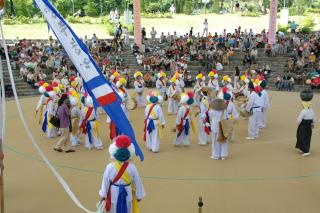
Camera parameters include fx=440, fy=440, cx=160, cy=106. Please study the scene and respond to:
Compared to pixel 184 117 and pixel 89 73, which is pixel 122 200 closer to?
pixel 89 73

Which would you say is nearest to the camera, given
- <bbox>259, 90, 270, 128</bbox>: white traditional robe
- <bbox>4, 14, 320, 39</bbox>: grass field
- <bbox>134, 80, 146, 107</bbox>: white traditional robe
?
<bbox>259, 90, 270, 128</bbox>: white traditional robe

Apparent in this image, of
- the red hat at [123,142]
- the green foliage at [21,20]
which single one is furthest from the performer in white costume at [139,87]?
the green foliage at [21,20]

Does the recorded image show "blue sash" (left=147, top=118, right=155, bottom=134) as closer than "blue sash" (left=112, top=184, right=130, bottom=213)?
No

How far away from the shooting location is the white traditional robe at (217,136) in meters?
11.0

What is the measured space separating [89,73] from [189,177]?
4.10 m

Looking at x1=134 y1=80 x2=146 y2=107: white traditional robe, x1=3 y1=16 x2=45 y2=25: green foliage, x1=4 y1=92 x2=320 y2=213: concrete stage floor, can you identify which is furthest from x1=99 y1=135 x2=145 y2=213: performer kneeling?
x1=3 y1=16 x2=45 y2=25: green foliage

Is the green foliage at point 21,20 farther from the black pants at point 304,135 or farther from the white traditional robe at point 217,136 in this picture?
the black pants at point 304,135

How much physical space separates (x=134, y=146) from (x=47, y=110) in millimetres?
7448

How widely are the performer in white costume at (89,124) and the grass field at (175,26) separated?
A: 2139cm

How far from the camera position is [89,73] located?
684cm

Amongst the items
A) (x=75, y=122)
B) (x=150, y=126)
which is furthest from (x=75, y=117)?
(x=150, y=126)

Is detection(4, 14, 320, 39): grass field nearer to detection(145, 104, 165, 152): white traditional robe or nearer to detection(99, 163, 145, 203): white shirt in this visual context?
detection(145, 104, 165, 152): white traditional robe

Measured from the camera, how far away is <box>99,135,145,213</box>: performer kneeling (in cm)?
660

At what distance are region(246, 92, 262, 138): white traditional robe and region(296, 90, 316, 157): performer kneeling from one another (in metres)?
1.83
